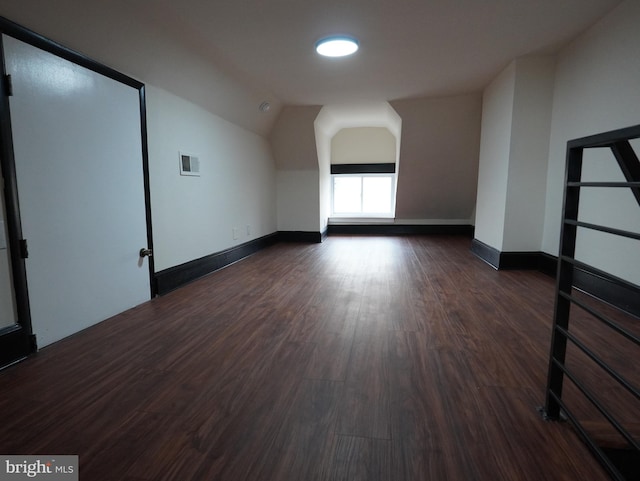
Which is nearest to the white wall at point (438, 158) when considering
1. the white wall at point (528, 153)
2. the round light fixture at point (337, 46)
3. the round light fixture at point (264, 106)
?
the white wall at point (528, 153)

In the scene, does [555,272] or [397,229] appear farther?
[397,229]

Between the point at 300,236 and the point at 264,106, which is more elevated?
the point at 264,106

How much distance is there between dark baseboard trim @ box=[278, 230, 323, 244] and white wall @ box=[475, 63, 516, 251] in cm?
277

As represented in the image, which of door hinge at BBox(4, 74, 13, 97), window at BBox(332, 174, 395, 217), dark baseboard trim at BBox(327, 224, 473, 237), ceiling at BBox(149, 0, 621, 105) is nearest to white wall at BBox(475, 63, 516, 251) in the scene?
ceiling at BBox(149, 0, 621, 105)

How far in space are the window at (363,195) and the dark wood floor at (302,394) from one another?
15.5ft

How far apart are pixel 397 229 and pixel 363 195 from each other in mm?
1090

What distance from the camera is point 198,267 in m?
3.70

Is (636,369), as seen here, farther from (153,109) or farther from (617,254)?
(153,109)

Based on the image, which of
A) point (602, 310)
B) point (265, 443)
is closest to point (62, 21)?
point (265, 443)

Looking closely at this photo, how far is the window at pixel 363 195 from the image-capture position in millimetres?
7430

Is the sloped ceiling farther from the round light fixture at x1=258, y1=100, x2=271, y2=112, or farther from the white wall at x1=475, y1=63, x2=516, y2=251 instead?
the round light fixture at x1=258, y1=100, x2=271, y2=112

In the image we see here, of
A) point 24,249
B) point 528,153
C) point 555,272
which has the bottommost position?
point 555,272

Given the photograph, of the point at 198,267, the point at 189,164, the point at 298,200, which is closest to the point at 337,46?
the point at 189,164

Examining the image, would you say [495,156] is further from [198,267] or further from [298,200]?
[198,267]
